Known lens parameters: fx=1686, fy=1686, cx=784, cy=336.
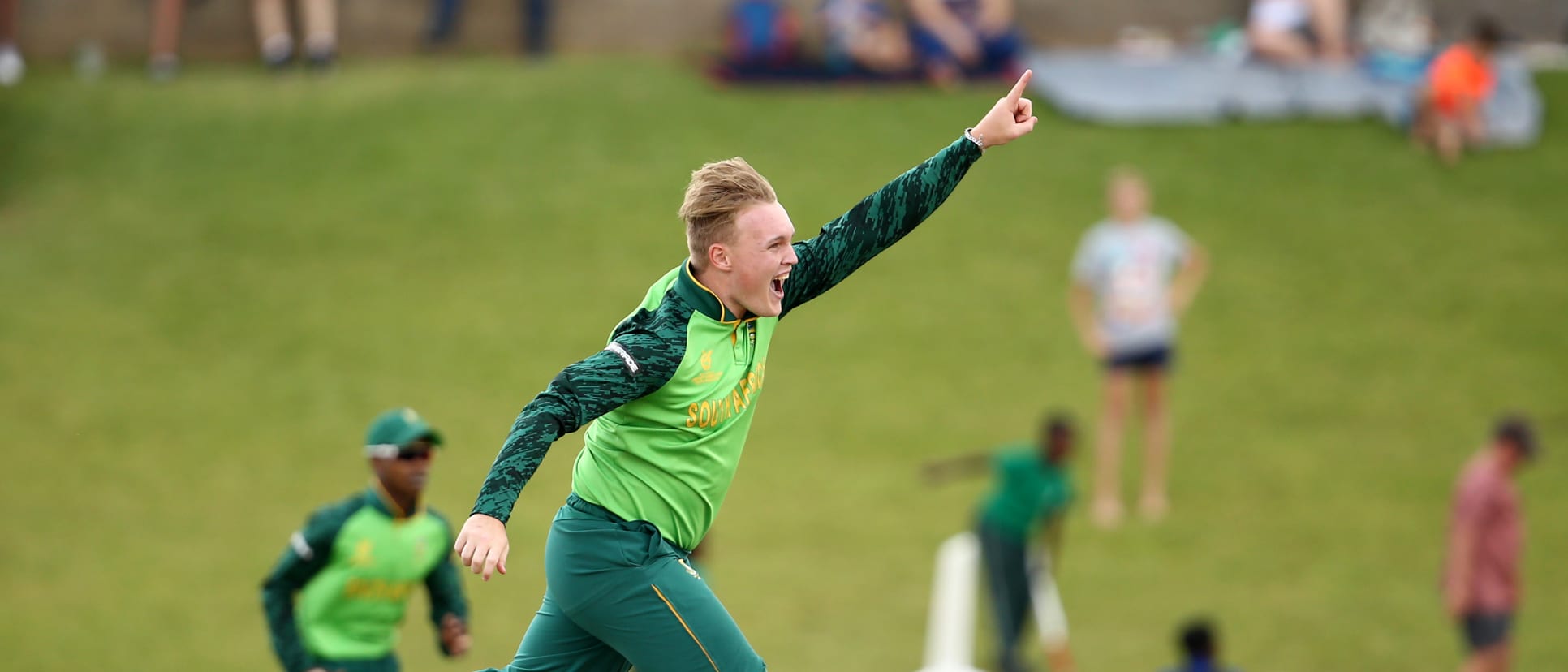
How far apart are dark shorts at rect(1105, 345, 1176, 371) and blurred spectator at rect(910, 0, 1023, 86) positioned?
19.8 ft

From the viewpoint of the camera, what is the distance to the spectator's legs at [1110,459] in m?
12.9

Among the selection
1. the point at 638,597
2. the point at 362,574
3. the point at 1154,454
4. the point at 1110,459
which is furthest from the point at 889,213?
the point at 1154,454

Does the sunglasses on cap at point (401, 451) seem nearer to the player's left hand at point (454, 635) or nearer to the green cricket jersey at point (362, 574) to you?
the green cricket jersey at point (362, 574)

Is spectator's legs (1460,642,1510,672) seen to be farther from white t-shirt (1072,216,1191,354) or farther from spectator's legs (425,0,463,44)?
spectator's legs (425,0,463,44)

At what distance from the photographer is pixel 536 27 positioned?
1889 centimetres

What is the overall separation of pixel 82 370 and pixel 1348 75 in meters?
13.2

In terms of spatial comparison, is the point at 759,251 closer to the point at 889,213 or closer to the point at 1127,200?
the point at 889,213

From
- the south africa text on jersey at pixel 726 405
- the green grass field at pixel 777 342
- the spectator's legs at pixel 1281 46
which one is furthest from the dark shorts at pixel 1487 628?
the spectator's legs at pixel 1281 46

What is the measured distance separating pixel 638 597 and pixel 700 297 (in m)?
0.74

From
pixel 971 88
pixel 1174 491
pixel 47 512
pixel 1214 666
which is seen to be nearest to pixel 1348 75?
pixel 971 88

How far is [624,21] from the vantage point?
19.2 metres

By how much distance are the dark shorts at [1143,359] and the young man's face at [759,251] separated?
8.95 meters

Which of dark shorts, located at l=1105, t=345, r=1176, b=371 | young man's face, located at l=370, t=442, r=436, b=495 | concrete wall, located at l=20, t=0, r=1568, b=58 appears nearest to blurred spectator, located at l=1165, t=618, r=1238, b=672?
dark shorts, located at l=1105, t=345, r=1176, b=371

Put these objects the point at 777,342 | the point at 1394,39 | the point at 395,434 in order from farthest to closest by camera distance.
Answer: the point at 1394,39
the point at 777,342
the point at 395,434
